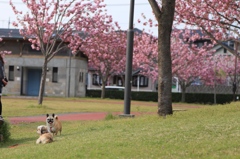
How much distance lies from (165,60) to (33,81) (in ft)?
138

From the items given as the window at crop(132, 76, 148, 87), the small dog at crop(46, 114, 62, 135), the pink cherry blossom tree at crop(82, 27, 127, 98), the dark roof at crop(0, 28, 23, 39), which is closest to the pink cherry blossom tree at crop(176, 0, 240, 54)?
the small dog at crop(46, 114, 62, 135)

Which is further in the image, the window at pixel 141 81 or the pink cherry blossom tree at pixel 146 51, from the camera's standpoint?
the window at pixel 141 81

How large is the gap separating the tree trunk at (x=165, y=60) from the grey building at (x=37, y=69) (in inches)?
1507

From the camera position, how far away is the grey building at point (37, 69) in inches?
2074

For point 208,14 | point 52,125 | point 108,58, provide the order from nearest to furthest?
point 52,125, point 208,14, point 108,58

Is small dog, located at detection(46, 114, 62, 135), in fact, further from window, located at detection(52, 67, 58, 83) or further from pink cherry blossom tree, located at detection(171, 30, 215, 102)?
window, located at detection(52, 67, 58, 83)

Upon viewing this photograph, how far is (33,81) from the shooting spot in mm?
54938

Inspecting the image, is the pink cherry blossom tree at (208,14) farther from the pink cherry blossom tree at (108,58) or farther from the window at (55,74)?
the window at (55,74)

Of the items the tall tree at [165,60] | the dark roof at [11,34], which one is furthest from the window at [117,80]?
the tall tree at [165,60]

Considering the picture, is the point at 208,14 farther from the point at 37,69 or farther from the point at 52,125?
the point at 37,69

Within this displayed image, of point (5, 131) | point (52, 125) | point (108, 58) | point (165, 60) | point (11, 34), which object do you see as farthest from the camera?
point (11, 34)

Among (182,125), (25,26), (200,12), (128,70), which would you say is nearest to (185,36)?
(25,26)

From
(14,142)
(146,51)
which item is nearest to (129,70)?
(14,142)

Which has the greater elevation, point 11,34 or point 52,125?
point 11,34
